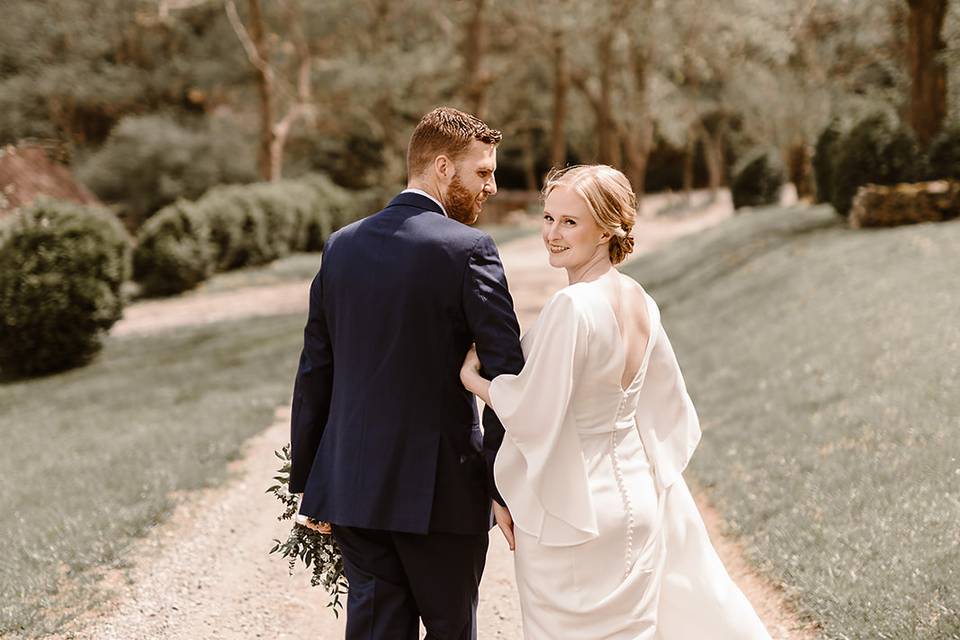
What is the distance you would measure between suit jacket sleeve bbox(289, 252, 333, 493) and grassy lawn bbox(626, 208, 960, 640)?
96.8 inches

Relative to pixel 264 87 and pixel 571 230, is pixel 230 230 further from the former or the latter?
pixel 571 230

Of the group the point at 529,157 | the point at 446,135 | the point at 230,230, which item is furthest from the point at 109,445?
the point at 529,157

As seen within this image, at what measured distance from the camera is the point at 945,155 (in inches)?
540

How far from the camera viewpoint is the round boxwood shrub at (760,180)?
24.5 meters

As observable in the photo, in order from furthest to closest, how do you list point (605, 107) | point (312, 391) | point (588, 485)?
point (605, 107), point (312, 391), point (588, 485)

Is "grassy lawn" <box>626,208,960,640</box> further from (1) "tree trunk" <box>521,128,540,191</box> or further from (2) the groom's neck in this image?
(1) "tree trunk" <box>521,128,540,191</box>

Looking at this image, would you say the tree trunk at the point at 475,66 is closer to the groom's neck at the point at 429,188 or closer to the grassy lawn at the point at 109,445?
the grassy lawn at the point at 109,445

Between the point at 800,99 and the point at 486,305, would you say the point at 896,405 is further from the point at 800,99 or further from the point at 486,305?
the point at 800,99

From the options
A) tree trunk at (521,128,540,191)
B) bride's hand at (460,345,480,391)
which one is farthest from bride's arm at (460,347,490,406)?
tree trunk at (521,128,540,191)

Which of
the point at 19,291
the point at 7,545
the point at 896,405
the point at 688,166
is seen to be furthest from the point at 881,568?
the point at 688,166

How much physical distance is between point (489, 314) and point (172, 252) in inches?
676

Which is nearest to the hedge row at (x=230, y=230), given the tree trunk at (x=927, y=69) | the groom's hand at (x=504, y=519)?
the tree trunk at (x=927, y=69)

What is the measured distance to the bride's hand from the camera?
8.64 feet

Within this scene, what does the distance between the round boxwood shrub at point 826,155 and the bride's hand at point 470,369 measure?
1494 cm
